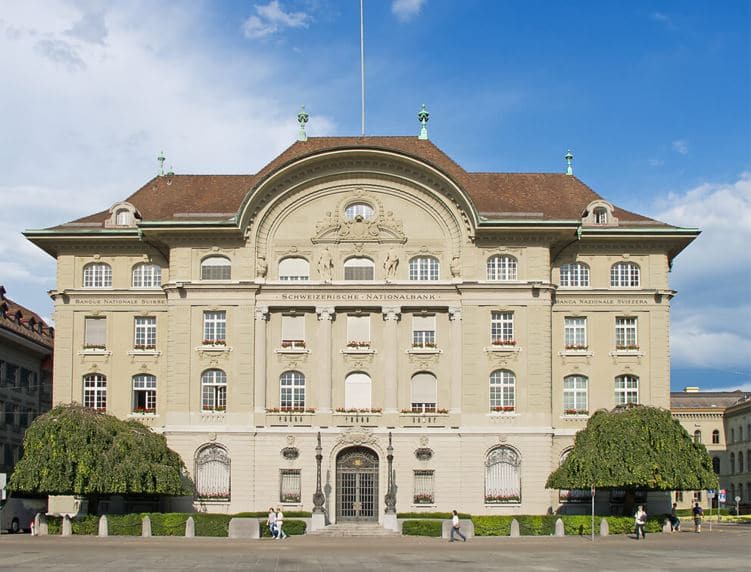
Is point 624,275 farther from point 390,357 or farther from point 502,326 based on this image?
point 390,357

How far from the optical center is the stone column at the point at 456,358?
62469mm

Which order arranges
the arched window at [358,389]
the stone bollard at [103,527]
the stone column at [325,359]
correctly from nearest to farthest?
the stone bollard at [103,527], the stone column at [325,359], the arched window at [358,389]

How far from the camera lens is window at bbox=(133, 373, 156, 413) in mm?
64500

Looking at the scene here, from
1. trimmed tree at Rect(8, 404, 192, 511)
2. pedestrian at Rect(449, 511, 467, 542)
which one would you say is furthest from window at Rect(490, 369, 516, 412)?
trimmed tree at Rect(8, 404, 192, 511)

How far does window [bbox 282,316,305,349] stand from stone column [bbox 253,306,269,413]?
1.08 metres

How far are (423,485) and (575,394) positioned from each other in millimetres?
9676

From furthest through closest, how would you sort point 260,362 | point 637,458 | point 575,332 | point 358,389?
point 575,332, point 358,389, point 260,362, point 637,458

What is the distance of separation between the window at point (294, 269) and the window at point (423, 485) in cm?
1198

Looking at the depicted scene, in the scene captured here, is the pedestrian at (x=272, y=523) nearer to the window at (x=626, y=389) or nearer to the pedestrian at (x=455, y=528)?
the pedestrian at (x=455, y=528)

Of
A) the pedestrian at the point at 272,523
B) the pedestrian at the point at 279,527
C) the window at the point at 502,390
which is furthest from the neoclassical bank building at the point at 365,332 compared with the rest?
the pedestrian at the point at 272,523

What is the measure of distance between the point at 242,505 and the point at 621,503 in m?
19.7

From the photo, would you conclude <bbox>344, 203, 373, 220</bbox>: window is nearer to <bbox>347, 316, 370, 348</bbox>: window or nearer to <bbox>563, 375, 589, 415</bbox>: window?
<bbox>347, 316, 370, 348</bbox>: window

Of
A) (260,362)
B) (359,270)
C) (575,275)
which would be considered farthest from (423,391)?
(575,275)

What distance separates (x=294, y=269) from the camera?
6400 cm
